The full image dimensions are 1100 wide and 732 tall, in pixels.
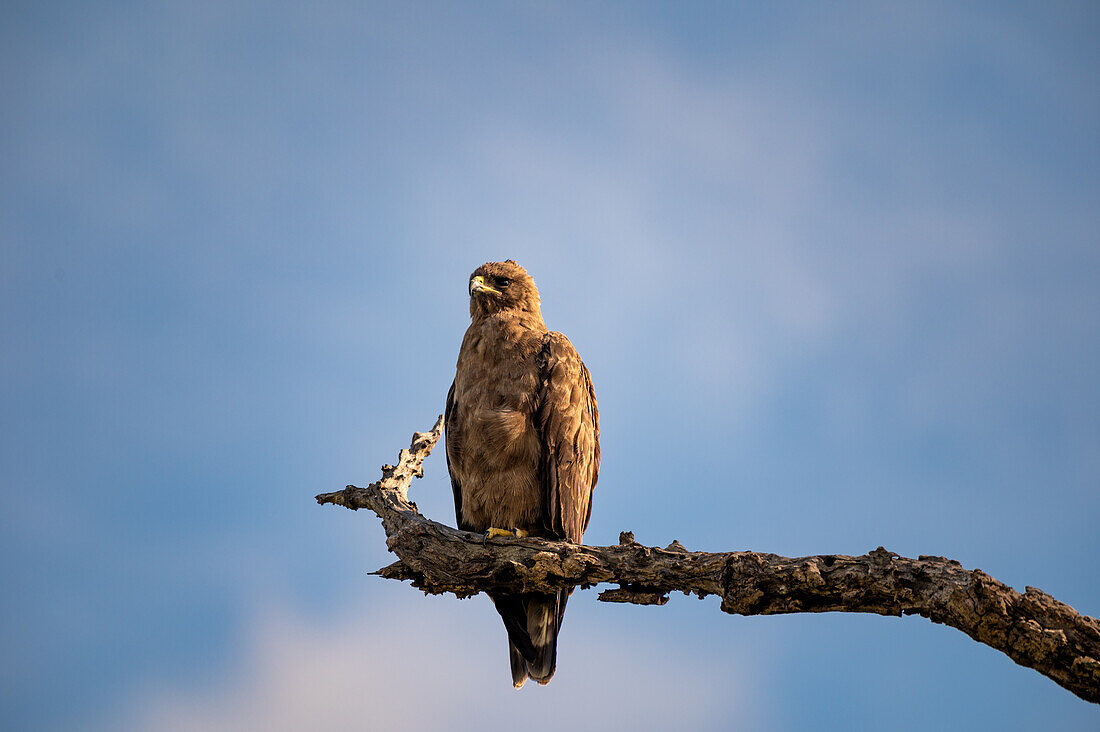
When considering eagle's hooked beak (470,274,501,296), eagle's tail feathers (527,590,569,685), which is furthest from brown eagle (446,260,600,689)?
eagle's hooked beak (470,274,501,296)

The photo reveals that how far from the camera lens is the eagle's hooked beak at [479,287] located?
7.18 m

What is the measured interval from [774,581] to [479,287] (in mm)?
3887

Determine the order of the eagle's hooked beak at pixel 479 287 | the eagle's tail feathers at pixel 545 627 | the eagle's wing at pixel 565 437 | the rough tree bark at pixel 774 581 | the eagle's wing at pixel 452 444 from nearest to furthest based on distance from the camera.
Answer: the rough tree bark at pixel 774 581, the eagle's tail feathers at pixel 545 627, the eagle's wing at pixel 565 437, the eagle's wing at pixel 452 444, the eagle's hooked beak at pixel 479 287

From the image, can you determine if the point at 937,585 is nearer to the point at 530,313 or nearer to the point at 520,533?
the point at 520,533

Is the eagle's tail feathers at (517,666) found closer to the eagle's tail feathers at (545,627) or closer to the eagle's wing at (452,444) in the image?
the eagle's tail feathers at (545,627)

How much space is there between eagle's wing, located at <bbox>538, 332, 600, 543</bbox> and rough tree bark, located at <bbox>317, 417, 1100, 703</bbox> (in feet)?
2.81

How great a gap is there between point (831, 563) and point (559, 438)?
2.60 metres

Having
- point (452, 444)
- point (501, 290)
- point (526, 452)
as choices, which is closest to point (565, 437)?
point (526, 452)

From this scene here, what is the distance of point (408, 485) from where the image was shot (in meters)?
6.84

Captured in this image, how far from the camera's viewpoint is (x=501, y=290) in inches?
287

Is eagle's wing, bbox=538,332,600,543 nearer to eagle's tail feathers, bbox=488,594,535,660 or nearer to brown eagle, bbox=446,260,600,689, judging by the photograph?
brown eagle, bbox=446,260,600,689

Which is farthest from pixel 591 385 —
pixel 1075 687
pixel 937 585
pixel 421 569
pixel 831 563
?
pixel 1075 687

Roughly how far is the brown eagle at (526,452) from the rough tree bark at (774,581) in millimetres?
545

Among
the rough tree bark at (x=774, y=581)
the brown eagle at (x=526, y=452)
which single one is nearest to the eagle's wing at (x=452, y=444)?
the brown eagle at (x=526, y=452)
